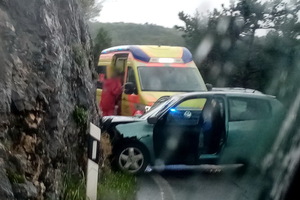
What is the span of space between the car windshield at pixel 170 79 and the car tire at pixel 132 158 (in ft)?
14.6

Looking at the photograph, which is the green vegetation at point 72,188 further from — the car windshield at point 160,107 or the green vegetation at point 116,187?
the car windshield at point 160,107

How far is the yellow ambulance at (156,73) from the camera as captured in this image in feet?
48.4

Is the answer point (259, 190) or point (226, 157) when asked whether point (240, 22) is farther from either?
point (259, 190)

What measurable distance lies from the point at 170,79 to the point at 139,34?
2.01 metres

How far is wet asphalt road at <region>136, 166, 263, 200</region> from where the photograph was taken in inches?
338

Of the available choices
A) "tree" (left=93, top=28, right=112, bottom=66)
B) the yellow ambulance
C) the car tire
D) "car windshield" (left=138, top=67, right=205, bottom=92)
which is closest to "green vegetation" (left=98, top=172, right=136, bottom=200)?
the car tire

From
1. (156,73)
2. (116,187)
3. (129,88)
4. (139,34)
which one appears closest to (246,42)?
(129,88)

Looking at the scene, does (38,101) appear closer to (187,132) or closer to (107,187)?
(107,187)

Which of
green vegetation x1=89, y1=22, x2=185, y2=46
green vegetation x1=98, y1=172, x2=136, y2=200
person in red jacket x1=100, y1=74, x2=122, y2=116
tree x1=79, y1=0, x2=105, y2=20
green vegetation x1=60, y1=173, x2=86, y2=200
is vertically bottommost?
person in red jacket x1=100, y1=74, x2=122, y2=116

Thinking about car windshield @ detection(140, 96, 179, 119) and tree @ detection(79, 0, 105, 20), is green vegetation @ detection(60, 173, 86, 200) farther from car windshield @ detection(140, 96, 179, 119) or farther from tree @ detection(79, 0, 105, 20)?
tree @ detection(79, 0, 105, 20)

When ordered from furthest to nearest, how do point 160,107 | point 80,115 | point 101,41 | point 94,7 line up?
point 101,41 < point 94,7 < point 160,107 < point 80,115

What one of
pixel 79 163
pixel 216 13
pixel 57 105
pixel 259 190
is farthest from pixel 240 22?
pixel 259 190

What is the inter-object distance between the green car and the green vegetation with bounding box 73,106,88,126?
10.2 ft

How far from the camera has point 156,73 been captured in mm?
15438
